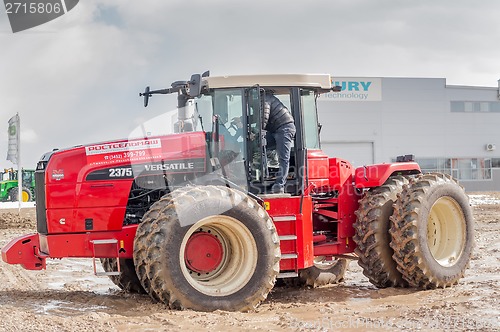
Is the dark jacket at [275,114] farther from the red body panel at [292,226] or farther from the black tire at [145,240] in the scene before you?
the black tire at [145,240]

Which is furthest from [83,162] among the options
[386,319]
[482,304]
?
[482,304]

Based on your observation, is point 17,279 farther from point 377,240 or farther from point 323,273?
point 377,240

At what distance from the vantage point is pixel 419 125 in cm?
4531

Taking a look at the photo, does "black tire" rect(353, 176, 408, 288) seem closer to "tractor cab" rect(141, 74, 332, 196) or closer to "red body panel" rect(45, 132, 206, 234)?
"tractor cab" rect(141, 74, 332, 196)

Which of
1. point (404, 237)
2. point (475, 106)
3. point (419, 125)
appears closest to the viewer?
point (404, 237)

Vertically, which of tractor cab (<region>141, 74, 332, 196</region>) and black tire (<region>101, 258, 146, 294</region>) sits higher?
tractor cab (<region>141, 74, 332, 196</region>)

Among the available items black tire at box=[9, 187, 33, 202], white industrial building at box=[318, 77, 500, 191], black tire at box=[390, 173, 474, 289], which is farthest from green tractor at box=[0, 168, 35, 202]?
black tire at box=[390, 173, 474, 289]

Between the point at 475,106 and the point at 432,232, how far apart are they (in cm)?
3946

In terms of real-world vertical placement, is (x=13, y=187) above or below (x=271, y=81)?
below

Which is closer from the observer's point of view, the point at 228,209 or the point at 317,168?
the point at 228,209

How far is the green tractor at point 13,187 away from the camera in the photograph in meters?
36.9

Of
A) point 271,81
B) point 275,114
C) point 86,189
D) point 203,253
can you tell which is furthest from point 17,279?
point 271,81

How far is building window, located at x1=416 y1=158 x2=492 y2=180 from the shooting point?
1802 inches

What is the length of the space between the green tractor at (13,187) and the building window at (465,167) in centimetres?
2564
